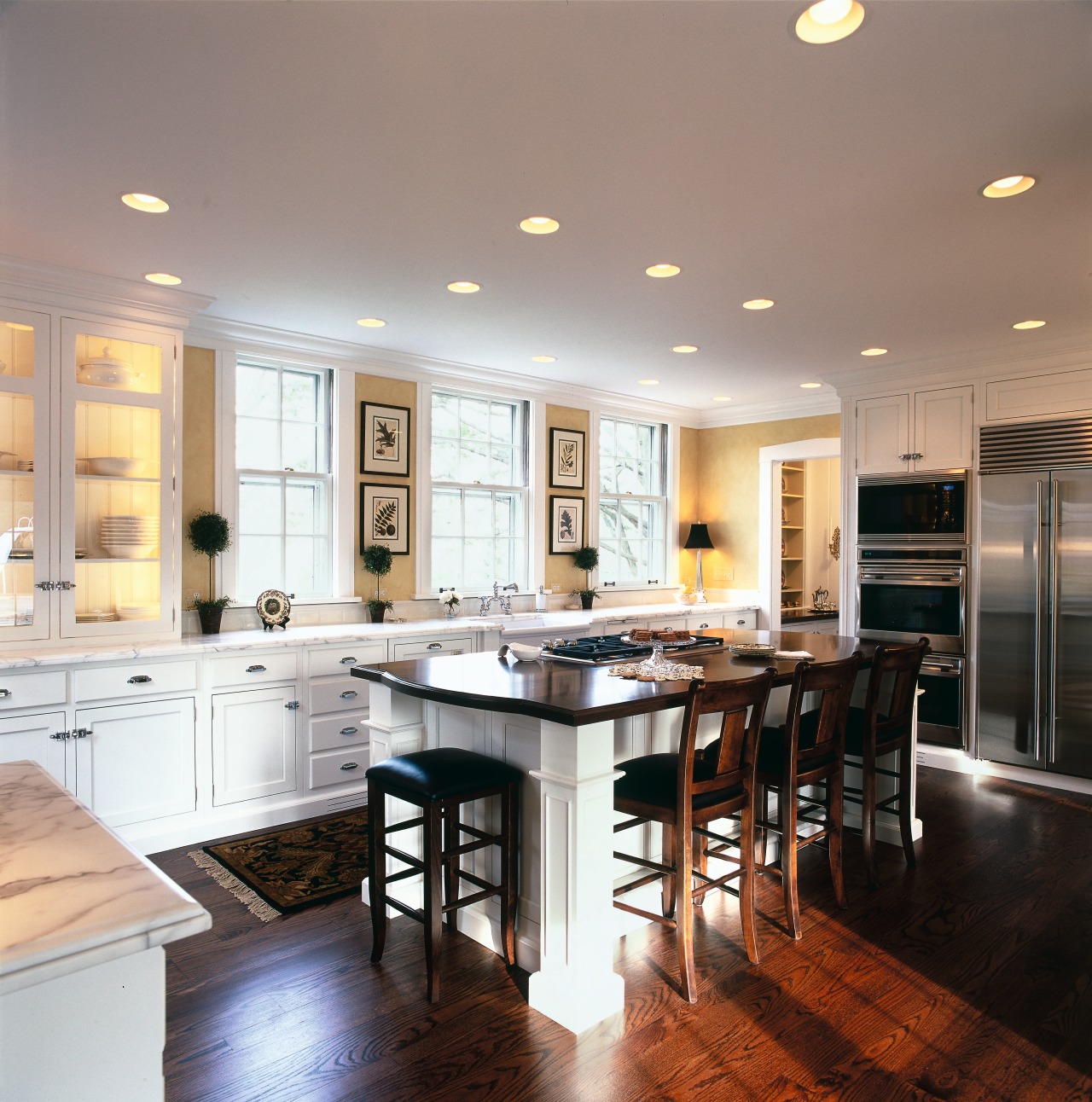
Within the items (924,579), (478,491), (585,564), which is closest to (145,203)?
(478,491)

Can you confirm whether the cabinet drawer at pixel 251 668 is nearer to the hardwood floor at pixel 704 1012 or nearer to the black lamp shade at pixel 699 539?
the hardwood floor at pixel 704 1012

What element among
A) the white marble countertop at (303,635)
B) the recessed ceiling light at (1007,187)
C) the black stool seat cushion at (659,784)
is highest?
the recessed ceiling light at (1007,187)

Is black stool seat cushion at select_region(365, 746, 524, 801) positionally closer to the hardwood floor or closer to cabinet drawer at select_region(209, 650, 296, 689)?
the hardwood floor

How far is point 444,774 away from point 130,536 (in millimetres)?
2298

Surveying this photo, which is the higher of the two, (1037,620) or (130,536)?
(130,536)

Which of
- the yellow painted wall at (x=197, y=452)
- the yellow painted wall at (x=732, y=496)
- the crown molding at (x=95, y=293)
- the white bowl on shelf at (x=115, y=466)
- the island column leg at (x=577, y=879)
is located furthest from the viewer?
the yellow painted wall at (x=732, y=496)

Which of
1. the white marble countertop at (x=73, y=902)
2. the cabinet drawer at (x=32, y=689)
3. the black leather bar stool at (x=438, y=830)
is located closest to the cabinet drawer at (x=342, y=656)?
the cabinet drawer at (x=32, y=689)

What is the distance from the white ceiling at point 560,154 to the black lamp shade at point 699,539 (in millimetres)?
3135

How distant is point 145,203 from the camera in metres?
2.92

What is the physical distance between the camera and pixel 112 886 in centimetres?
96

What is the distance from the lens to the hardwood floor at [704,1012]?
216 cm

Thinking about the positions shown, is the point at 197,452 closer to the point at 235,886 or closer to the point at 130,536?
the point at 130,536

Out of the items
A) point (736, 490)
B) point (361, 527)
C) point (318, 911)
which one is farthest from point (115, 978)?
point (736, 490)

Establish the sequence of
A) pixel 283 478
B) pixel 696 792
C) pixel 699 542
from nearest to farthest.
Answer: pixel 696 792, pixel 283 478, pixel 699 542
